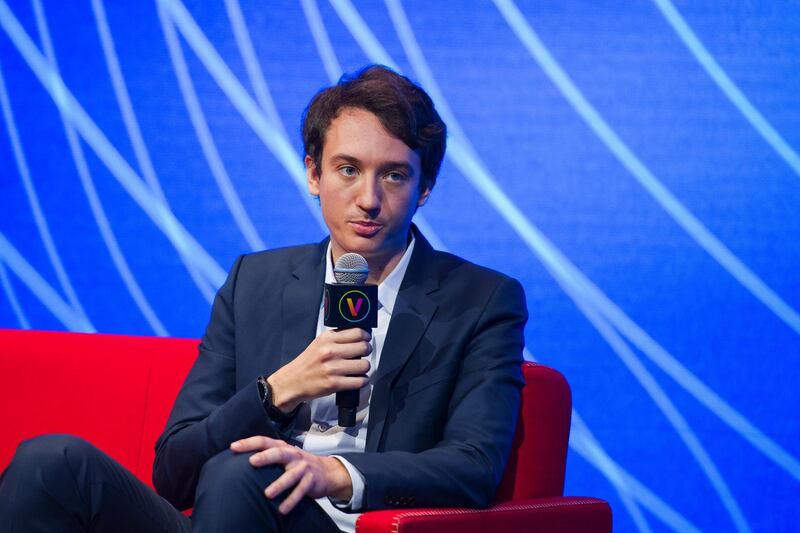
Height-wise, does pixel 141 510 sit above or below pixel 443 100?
below

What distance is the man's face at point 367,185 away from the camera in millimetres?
2201

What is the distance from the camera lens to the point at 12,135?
340cm

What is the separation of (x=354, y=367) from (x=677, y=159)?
165 cm

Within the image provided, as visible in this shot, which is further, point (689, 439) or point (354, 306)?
point (689, 439)

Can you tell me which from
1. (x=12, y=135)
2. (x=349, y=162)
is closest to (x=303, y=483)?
(x=349, y=162)

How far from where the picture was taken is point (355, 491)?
1.85m

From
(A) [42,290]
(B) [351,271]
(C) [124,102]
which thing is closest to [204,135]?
(C) [124,102]

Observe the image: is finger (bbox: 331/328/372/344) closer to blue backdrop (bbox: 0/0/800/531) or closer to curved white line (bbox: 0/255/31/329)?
blue backdrop (bbox: 0/0/800/531)

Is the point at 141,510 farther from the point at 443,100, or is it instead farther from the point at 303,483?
the point at 443,100

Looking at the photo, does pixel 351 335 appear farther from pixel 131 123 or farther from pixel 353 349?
pixel 131 123

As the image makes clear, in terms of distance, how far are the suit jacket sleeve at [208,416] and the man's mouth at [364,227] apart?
351 millimetres

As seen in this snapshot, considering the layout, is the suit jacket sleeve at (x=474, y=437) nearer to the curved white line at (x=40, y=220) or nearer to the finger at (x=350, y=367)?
the finger at (x=350, y=367)

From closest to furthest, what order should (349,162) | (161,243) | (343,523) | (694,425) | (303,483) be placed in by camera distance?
(303,483) < (343,523) < (349,162) < (694,425) < (161,243)

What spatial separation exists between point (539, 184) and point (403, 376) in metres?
1.17
